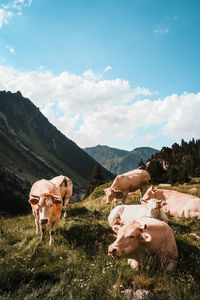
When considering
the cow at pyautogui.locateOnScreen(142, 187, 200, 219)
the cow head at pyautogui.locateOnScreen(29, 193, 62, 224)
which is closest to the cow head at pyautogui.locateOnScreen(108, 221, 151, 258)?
the cow head at pyautogui.locateOnScreen(29, 193, 62, 224)

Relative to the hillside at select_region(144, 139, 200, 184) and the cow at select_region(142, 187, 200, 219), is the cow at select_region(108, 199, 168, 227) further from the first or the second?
the hillside at select_region(144, 139, 200, 184)

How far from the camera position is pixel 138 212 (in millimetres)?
10344

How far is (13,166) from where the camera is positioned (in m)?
178

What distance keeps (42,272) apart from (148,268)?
114 inches

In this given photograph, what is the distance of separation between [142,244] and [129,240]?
0.56 metres

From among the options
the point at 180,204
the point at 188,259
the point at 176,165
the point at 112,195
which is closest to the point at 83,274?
the point at 188,259

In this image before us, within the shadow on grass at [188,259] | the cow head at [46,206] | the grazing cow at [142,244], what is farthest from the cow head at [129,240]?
the cow head at [46,206]

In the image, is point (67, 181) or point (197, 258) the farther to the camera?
point (67, 181)

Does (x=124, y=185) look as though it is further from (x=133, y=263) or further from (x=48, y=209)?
(x=133, y=263)

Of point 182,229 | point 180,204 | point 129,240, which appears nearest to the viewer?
point 129,240

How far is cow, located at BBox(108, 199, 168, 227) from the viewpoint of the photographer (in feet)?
32.9

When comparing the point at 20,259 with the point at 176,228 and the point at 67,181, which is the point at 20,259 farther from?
the point at 67,181

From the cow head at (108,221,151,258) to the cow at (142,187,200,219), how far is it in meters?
6.69

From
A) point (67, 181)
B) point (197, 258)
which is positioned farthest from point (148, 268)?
point (67, 181)
